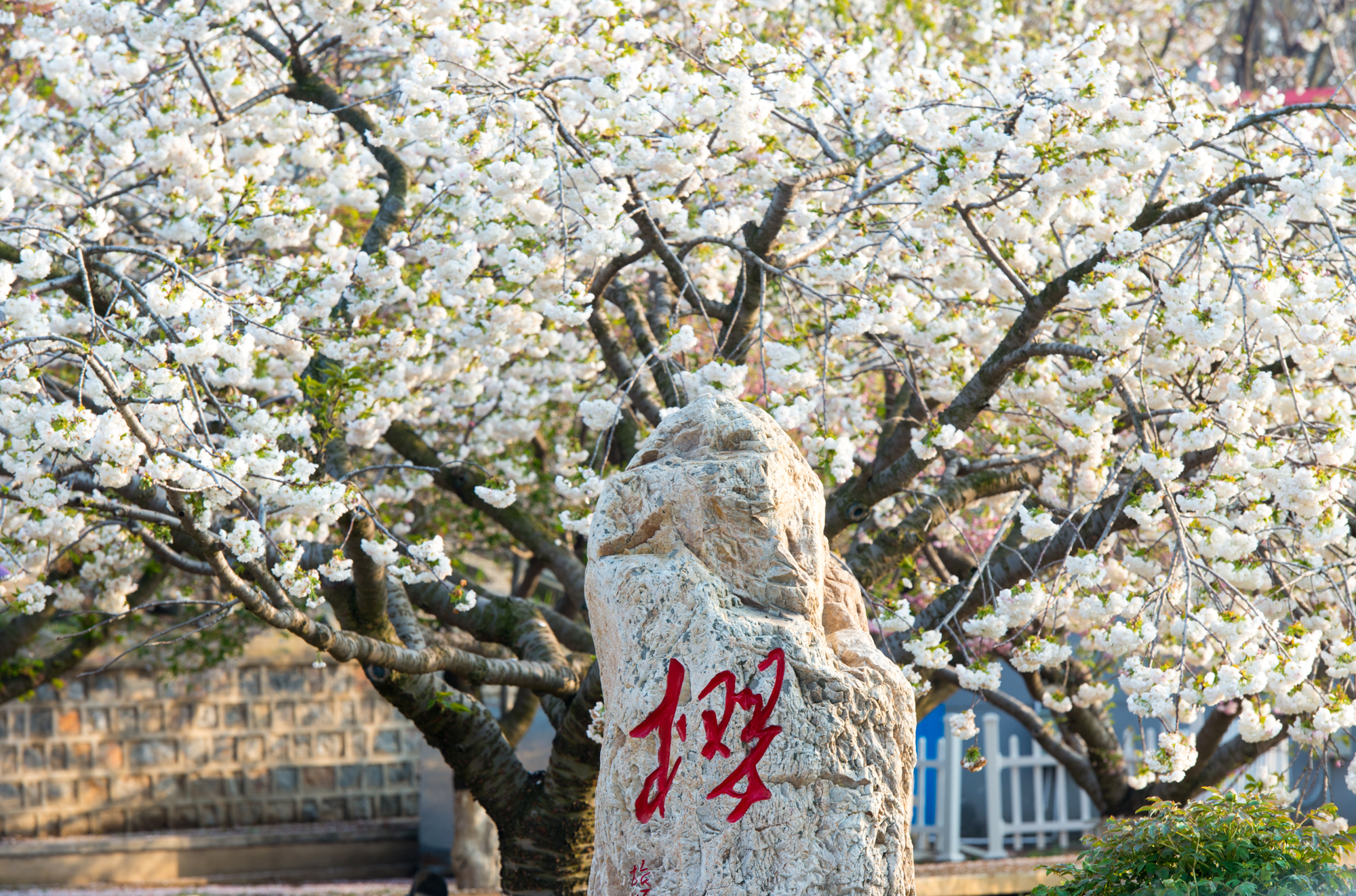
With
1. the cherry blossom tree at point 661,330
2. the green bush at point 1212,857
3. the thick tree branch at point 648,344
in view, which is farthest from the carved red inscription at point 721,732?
the thick tree branch at point 648,344

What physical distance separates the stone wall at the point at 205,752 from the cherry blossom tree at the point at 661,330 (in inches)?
187

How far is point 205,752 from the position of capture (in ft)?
37.5

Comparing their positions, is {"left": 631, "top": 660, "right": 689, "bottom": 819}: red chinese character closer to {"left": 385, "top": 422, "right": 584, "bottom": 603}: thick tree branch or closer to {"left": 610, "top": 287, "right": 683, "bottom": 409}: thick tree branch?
{"left": 610, "top": 287, "right": 683, "bottom": 409}: thick tree branch

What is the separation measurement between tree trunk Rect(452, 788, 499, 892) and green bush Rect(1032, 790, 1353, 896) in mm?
6229

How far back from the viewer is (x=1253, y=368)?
3967 mm

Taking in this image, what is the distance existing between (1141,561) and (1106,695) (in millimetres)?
1402

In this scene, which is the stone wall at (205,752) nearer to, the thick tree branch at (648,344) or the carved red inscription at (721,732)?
the thick tree branch at (648,344)

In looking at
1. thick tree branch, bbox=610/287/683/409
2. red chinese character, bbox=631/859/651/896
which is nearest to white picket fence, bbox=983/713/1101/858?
thick tree branch, bbox=610/287/683/409

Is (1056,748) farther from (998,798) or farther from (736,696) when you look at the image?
(736,696)

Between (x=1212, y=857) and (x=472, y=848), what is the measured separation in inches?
265

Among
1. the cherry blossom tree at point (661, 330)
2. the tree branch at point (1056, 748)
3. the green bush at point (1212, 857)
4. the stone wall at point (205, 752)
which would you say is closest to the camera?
the green bush at point (1212, 857)

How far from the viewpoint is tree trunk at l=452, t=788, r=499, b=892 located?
915 cm

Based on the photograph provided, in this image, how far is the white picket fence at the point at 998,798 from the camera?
915cm

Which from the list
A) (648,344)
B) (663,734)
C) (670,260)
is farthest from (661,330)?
(663,734)
